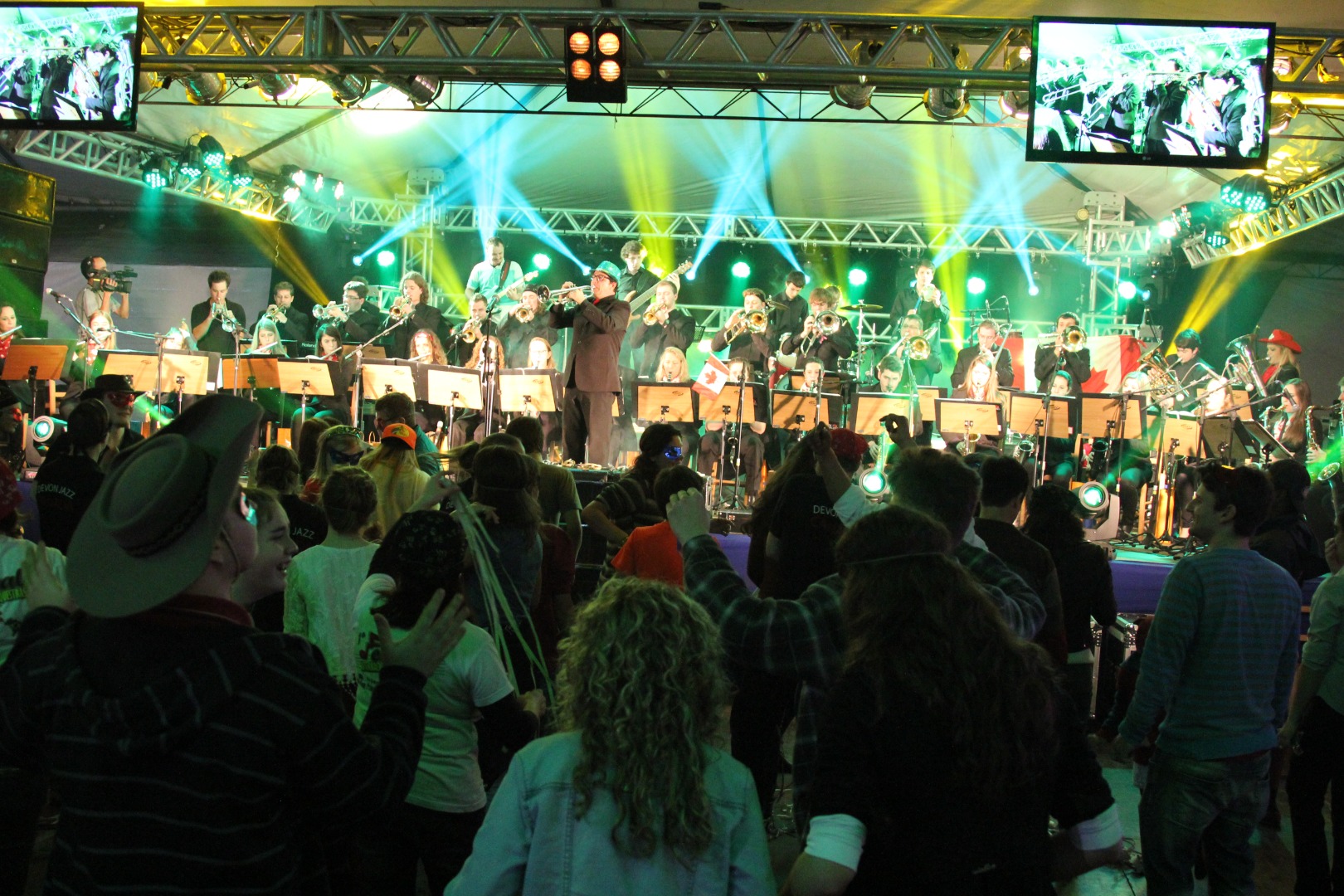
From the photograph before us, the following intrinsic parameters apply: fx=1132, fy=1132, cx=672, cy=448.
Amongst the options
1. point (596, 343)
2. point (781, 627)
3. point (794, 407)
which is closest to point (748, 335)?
point (794, 407)

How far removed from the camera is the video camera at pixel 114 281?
516 inches

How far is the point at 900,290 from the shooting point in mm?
15289

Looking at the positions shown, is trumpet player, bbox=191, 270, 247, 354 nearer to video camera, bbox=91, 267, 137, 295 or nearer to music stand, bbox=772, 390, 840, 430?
video camera, bbox=91, 267, 137, 295

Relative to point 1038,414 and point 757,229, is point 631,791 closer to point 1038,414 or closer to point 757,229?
point 1038,414

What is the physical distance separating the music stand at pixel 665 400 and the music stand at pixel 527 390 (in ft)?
3.50

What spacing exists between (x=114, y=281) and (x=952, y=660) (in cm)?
1368

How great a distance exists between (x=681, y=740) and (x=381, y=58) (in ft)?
27.1

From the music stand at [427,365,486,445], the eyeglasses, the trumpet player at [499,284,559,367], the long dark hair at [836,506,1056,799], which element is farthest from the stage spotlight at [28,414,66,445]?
the long dark hair at [836,506,1056,799]

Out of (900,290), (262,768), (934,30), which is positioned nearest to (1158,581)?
(934,30)

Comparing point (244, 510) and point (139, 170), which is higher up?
point (139, 170)

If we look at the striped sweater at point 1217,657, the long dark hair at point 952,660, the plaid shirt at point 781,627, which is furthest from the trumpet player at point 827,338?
the long dark hair at point 952,660

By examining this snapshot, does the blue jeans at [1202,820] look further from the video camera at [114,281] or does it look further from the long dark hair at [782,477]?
the video camera at [114,281]

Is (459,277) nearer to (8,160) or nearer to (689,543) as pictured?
(8,160)

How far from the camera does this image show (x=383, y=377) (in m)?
11.1
